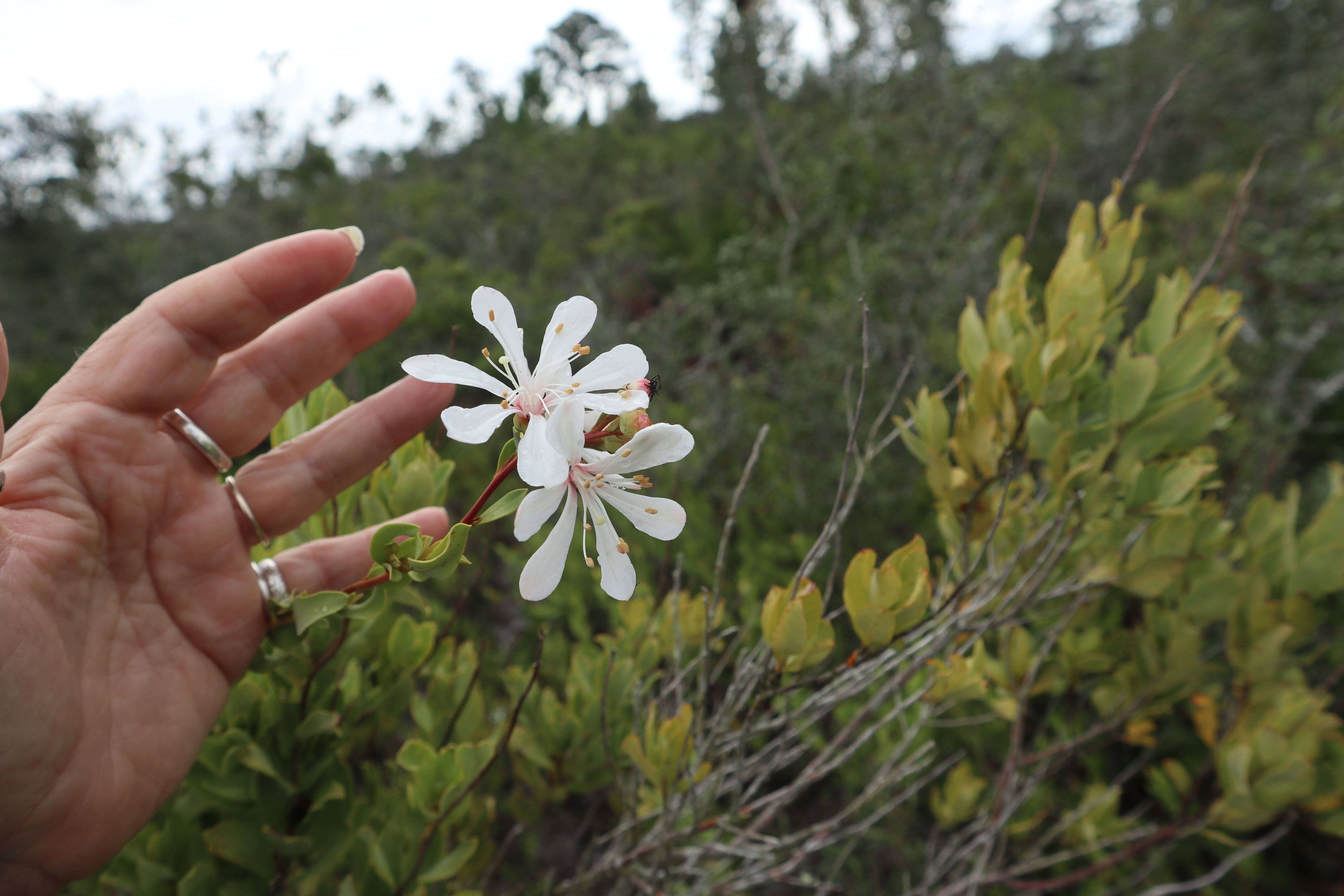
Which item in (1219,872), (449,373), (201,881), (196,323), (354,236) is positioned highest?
(354,236)

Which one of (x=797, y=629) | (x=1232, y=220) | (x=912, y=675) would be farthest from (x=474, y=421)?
(x=1232, y=220)

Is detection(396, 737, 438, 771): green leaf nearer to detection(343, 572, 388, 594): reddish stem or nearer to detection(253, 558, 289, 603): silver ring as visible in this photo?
detection(253, 558, 289, 603): silver ring

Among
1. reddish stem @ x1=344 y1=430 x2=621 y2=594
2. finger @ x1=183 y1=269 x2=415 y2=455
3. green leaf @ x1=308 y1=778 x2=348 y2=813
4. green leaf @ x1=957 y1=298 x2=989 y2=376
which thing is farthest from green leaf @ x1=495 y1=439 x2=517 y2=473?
green leaf @ x1=957 y1=298 x2=989 y2=376

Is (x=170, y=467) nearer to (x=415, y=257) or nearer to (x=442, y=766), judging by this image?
(x=442, y=766)

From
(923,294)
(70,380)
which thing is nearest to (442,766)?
(70,380)

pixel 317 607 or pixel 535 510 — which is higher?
pixel 535 510

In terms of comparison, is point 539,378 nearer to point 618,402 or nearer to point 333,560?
point 618,402

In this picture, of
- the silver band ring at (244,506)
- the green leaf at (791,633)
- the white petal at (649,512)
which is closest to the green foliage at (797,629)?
the green leaf at (791,633)
